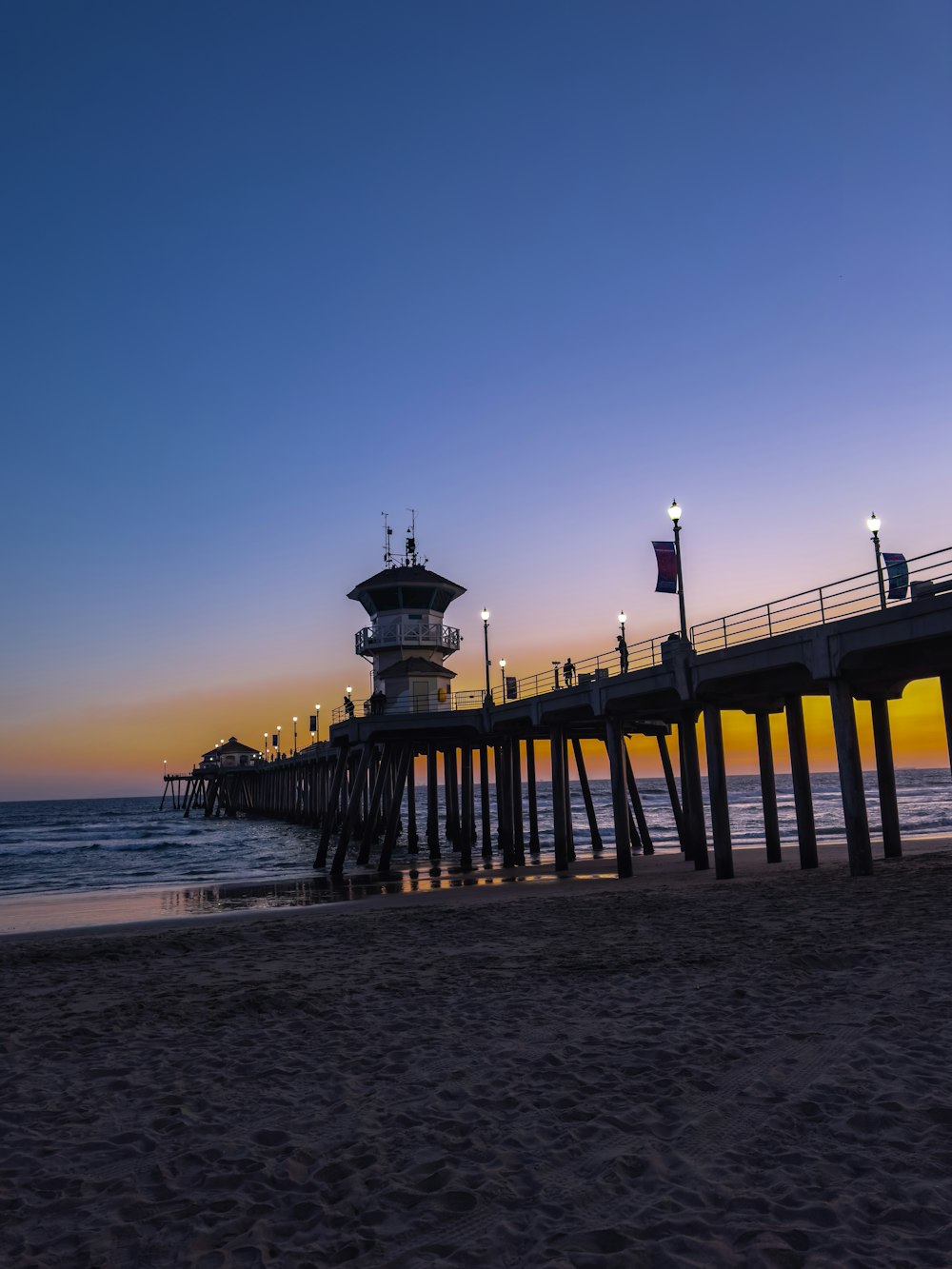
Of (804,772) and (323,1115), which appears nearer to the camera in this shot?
(323,1115)

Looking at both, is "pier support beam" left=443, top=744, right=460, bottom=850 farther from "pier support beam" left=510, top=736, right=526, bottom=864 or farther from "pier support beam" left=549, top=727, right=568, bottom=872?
"pier support beam" left=549, top=727, right=568, bottom=872

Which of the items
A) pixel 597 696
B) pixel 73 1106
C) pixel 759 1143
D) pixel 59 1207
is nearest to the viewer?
pixel 59 1207

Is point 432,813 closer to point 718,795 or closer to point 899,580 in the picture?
point 718,795

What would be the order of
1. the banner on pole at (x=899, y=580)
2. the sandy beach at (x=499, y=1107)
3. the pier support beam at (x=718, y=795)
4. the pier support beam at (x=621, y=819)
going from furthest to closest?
the pier support beam at (x=621, y=819) < the pier support beam at (x=718, y=795) < the banner on pole at (x=899, y=580) < the sandy beach at (x=499, y=1107)

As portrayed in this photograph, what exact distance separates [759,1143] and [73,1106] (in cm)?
501

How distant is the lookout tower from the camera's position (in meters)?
43.2

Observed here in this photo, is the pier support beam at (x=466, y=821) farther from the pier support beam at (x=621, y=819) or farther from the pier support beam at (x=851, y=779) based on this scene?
the pier support beam at (x=851, y=779)

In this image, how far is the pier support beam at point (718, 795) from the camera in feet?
66.6

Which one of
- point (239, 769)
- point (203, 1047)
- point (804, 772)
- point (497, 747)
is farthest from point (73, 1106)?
point (239, 769)

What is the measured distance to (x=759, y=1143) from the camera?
17.5 feet

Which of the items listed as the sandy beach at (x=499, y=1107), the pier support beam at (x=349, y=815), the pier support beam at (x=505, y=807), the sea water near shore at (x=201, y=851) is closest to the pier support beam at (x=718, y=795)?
the sandy beach at (x=499, y=1107)

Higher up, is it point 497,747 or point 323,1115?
point 497,747

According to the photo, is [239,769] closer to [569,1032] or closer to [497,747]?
[497,747]

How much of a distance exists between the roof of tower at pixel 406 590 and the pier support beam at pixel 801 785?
2493 cm
